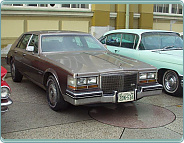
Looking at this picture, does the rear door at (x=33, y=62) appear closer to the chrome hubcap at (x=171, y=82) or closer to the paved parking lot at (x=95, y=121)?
the paved parking lot at (x=95, y=121)

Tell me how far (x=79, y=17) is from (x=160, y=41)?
6031 mm

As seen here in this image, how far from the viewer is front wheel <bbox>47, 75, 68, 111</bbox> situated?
4.87 meters

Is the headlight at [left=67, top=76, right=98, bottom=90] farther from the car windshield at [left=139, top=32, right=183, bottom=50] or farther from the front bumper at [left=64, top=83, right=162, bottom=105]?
the car windshield at [left=139, top=32, right=183, bottom=50]

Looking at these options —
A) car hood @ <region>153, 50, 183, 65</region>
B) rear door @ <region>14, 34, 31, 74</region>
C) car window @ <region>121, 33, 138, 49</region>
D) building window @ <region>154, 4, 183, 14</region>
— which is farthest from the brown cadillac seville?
building window @ <region>154, 4, 183, 14</region>

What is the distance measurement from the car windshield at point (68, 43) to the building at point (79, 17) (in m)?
5.74

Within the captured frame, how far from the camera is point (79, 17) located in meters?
12.4

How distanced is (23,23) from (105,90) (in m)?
7.80

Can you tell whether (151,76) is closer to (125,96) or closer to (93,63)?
(125,96)

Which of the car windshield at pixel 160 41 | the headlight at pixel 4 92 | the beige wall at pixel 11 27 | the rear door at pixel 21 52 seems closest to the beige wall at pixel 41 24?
the beige wall at pixel 11 27

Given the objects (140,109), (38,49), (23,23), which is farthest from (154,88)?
(23,23)

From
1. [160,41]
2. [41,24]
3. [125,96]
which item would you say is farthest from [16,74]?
[41,24]

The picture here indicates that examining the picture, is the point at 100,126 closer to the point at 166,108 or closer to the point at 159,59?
the point at 166,108

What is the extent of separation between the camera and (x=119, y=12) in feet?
42.7

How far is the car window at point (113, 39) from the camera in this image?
797cm
